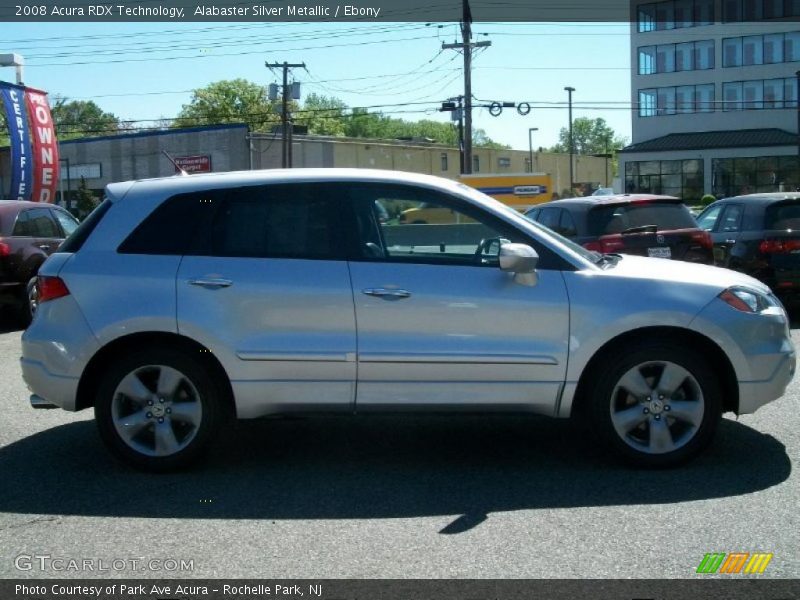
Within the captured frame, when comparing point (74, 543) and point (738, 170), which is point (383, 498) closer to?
point (74, 543)

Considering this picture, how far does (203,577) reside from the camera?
416cm

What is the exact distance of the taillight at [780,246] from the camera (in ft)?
38.6

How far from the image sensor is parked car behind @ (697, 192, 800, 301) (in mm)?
11789

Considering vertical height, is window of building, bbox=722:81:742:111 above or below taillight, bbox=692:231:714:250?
above

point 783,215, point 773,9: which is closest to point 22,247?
point 783,215

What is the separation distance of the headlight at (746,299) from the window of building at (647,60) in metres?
62.5

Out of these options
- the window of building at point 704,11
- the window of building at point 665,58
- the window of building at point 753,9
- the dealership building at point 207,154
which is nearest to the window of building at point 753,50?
the window of building at point 753,9

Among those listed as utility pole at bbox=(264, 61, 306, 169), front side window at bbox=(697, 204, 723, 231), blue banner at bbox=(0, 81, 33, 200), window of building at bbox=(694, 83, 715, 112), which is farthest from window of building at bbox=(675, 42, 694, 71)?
front side window at bbox=(697, 204, 723, 231)

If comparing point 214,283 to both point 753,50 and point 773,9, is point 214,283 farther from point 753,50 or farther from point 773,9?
point 753,50

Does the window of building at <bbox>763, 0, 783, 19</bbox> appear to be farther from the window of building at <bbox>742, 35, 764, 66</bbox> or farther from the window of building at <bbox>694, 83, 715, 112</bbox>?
the window of building at <bbox>694, 83, 715, 112</bbox>

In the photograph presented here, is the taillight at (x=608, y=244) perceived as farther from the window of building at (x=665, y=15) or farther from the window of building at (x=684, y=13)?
the window of building at (x=665, y=15)

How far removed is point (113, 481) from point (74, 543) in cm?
102

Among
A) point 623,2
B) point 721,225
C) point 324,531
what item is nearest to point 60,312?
point 324,531

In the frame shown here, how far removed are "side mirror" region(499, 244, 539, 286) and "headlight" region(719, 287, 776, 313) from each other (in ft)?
3.83
